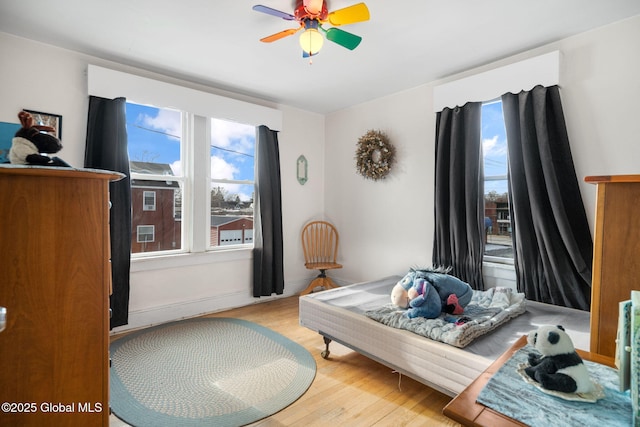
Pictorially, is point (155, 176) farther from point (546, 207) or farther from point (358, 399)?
point (546, 207)

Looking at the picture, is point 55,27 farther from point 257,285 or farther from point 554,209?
point 554,209

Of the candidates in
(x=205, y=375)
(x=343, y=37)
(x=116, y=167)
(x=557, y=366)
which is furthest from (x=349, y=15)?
(x=205, y=375)

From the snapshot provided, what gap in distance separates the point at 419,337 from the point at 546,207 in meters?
1.50

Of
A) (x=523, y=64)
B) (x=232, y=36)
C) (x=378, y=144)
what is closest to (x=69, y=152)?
(x=232, y=36)

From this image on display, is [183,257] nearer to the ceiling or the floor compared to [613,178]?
nearer to the floor

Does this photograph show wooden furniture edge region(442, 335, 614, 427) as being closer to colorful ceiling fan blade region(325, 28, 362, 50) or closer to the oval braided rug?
the oval braided rug

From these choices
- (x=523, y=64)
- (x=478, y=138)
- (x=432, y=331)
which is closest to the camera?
(x=432, y=331)

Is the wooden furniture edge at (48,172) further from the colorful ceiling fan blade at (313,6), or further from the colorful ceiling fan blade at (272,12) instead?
the colorful ceiling fan blade at (313,6)

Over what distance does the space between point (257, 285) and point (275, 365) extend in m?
1.50

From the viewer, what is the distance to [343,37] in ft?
6.84

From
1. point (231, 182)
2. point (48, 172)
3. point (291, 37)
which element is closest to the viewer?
point (48, 172)

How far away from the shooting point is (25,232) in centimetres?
114

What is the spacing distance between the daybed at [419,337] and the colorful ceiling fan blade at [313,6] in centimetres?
199

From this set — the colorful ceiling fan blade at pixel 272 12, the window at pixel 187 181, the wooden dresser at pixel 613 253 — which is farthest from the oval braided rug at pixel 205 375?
the colorful ceiling fan blade at pixel 272 12
